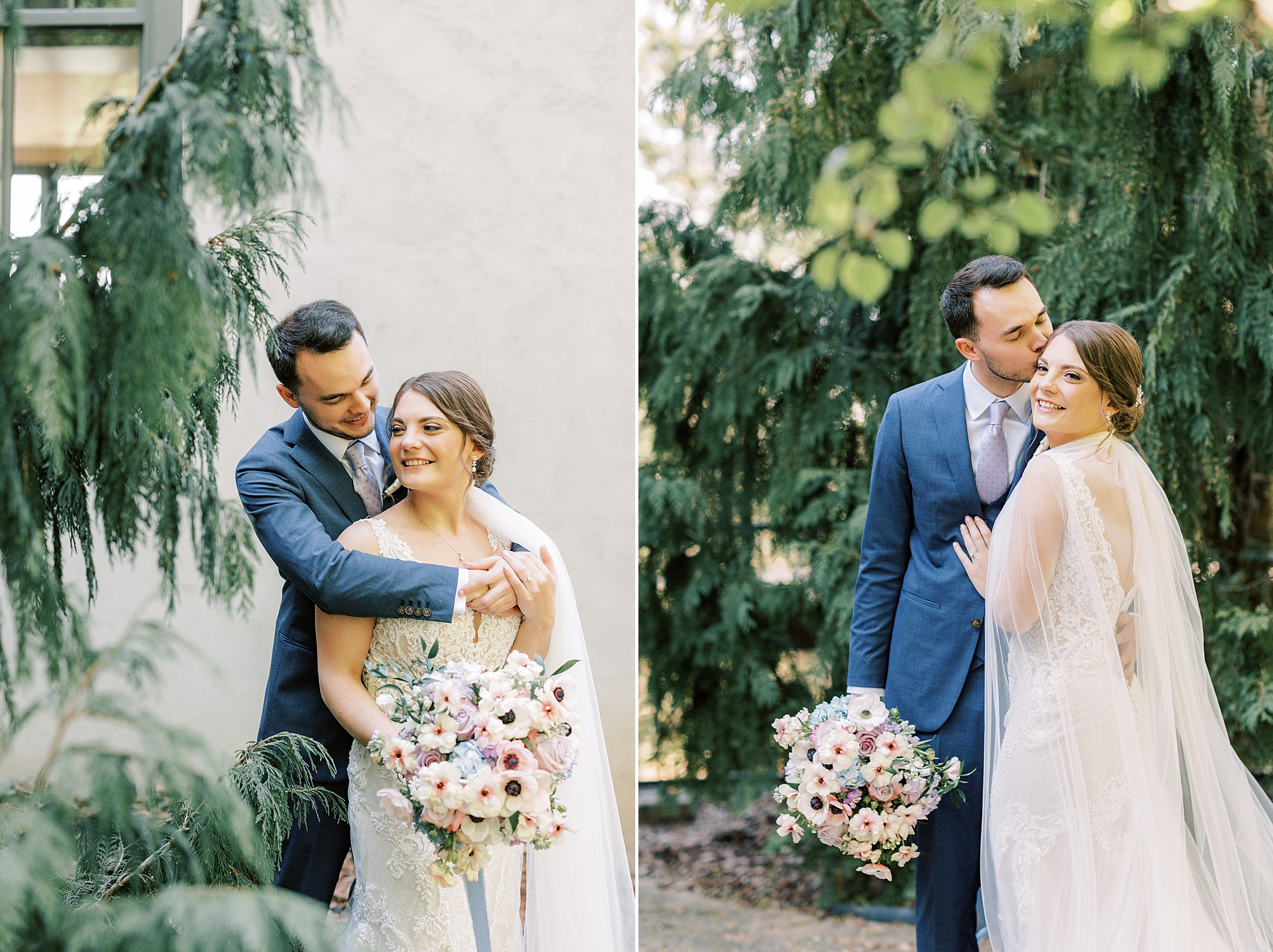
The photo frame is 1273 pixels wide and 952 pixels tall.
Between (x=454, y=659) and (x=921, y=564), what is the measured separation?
1175 millimetres

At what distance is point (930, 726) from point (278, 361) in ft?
5.84

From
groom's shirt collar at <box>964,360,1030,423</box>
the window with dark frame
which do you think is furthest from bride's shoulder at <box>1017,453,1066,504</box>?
the window with dark frame

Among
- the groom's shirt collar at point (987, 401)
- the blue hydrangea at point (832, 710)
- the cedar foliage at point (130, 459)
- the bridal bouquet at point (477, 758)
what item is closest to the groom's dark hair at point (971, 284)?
the groom's shirt collar at point (987, 401)

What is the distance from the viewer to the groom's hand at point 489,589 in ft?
7.41

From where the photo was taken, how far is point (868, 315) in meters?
4.52

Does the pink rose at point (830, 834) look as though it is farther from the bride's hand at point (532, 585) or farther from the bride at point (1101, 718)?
the bride's hand at point (532, 585)

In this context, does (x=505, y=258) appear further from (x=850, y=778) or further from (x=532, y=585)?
(x=850, y=778)

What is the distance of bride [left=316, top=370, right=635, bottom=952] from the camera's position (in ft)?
7.31

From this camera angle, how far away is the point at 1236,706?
3.81 m

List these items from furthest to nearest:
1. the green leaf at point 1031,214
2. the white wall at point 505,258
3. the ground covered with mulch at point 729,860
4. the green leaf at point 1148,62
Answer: the ground covered with mulch at point 729,860 → the white wall at point 505,258 → the green leaf at point 1031,214 → the green leaf at point 1148,62

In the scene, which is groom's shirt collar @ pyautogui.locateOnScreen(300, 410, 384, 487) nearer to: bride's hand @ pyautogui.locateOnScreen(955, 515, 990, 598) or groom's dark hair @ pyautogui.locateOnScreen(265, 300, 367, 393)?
groom's dark hair @ pyautogui.locateOnScreen(265, 300, 367, 393)

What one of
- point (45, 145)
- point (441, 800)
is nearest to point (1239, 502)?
point (441, 800)

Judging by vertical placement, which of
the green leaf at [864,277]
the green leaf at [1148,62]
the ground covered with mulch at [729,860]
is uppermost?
the green leaf at [1148,62]

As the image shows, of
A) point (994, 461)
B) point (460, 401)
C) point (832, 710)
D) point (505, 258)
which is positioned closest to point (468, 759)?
point (460, 401)
